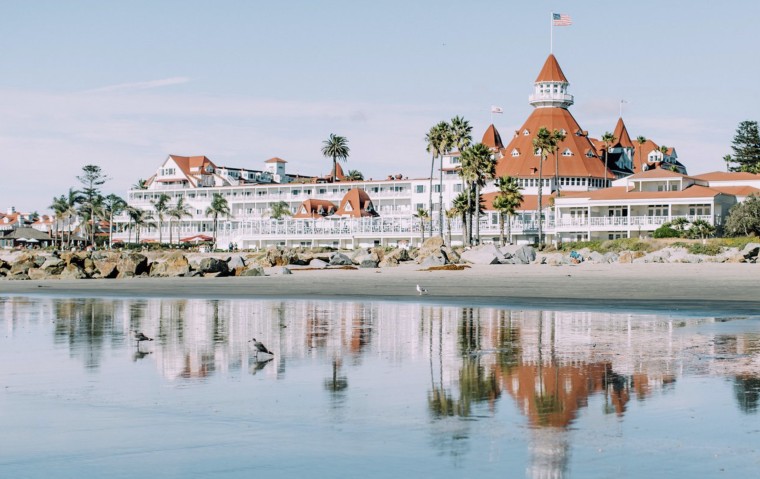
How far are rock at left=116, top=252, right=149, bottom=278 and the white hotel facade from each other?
49952 mm

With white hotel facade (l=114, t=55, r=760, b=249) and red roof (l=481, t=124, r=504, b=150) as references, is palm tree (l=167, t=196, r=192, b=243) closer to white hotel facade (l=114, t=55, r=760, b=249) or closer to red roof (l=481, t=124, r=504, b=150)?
white hotel facade (l=114, t=55, r=760, b=249)

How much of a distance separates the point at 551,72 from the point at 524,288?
317 feet

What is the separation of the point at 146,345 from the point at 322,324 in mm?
5352

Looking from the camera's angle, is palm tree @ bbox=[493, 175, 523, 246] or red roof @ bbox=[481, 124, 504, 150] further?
red roof @ bbox=[481, 124, 504, 150]

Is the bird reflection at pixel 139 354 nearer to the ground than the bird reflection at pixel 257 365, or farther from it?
farther from it

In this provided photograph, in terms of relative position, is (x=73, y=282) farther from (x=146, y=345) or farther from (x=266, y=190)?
(x=266, y=190)

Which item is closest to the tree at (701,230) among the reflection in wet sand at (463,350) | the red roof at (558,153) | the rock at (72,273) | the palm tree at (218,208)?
the red roof at (558,153)

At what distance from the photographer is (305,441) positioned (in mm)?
9539

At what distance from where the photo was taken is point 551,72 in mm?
129500

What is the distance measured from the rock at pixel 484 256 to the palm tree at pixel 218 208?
80.7 m

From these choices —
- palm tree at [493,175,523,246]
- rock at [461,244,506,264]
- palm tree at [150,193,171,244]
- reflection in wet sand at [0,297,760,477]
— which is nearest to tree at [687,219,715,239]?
palm tree at [493,175,523,246]

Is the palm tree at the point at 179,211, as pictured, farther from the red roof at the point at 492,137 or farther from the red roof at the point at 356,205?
the red roof at the point at 492,137

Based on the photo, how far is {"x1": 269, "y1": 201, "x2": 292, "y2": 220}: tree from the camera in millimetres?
137500

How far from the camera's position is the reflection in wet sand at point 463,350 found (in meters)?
11.3
